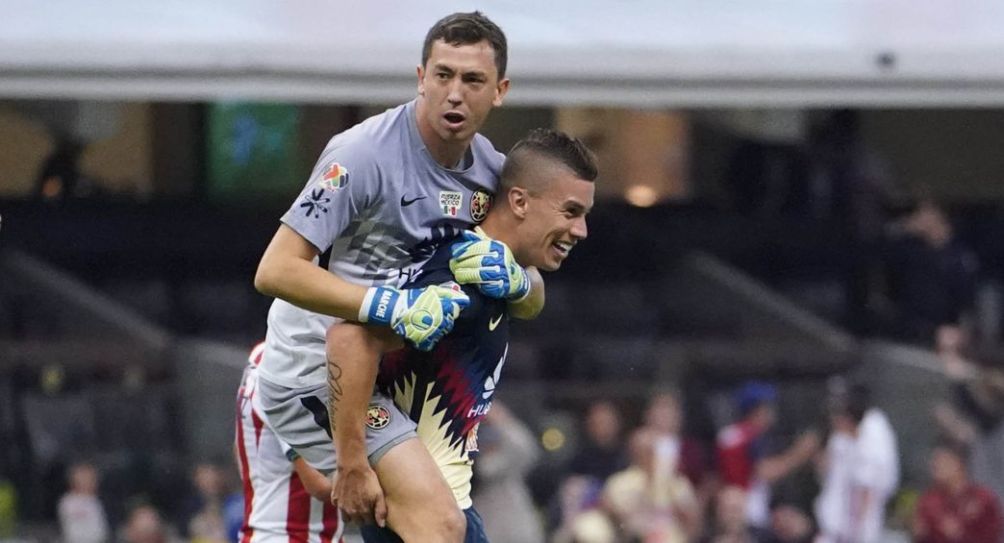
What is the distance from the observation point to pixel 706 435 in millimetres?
10766

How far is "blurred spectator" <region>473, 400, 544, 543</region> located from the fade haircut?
A: 195 inches

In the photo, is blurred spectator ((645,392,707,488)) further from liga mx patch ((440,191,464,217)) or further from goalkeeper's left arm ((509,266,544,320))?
liga mx patch ((440,191,464,217))

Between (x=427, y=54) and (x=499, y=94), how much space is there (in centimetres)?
21

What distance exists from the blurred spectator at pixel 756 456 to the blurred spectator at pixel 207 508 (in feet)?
8.77

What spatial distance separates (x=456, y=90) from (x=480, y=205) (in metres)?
0.35

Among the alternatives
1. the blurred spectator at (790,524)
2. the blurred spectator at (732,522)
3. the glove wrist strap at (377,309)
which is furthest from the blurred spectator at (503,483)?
the glove wrist strap at (377,309)

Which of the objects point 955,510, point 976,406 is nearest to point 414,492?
point 955,510

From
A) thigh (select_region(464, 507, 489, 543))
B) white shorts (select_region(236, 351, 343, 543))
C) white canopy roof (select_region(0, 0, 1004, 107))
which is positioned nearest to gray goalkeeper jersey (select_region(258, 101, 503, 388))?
thigh (select_region(464, 507, 489, 543))

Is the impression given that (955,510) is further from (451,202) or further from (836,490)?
(451,202)

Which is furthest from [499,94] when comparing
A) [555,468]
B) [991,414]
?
[991,414]

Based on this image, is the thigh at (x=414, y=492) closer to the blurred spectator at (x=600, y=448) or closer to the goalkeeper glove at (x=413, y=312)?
the goalkeeper glove at (x=413, y=312)

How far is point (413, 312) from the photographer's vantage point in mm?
4492

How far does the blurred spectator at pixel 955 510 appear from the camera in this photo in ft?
34.1

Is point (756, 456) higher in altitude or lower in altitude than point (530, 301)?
lower
